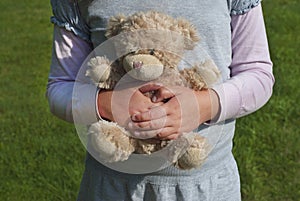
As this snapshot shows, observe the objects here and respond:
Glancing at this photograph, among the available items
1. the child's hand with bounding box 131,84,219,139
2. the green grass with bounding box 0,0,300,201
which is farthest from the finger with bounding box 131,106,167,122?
the green grass with bounding box 0,0,300,201

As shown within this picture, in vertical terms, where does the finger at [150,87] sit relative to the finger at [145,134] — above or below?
above

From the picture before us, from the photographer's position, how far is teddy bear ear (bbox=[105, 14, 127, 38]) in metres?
1.37

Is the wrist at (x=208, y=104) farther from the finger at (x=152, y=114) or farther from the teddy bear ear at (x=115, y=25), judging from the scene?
the teddy bear ear at (x=115, y=25)

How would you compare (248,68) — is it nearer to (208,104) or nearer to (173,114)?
(208,104)

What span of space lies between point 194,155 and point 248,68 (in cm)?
31

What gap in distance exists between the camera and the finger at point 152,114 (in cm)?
137

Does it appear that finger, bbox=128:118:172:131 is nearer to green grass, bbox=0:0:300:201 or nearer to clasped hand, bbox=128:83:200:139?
clasped hand, bbox=128:83:200:139

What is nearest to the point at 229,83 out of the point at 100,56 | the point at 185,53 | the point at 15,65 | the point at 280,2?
the point at 185,53

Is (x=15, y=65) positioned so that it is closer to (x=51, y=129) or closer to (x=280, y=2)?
(x=51, y=129)

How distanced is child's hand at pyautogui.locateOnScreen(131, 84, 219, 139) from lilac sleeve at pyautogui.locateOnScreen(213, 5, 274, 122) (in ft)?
0.32

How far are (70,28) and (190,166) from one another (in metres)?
0.44

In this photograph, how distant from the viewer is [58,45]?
161cm

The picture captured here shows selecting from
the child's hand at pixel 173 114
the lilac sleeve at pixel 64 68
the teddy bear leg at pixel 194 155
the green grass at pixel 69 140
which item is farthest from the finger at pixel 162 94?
the green grass at pixel 69 140

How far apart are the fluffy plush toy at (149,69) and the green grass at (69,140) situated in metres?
1.80
